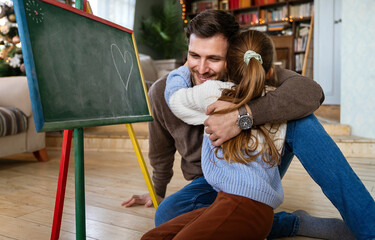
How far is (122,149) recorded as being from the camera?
3.09m

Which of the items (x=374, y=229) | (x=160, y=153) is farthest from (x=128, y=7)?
(x=374, y=229)

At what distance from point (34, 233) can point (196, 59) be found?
33.0 inches

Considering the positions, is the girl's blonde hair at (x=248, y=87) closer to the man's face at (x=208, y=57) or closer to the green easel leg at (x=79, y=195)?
the man's face at (x=208, y=57)

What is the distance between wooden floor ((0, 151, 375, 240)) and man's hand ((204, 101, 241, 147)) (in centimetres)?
50

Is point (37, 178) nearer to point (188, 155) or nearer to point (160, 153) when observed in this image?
point (160, 153)

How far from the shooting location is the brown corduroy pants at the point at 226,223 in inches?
28.0

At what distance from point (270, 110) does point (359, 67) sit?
88.2 inches

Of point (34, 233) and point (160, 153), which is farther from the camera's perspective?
point (160, 153)

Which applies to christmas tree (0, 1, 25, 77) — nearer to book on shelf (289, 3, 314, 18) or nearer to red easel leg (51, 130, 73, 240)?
red easel leg (51, 130, 73, 240)

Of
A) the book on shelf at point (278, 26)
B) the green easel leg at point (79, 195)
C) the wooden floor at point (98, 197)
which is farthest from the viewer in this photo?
the book on shelf at point (278, 26)

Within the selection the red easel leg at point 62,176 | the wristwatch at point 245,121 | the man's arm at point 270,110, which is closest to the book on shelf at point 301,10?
the man's arm at point 270,110

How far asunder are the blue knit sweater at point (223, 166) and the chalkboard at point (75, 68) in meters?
0.16

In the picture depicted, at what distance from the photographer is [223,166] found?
81 centimetres

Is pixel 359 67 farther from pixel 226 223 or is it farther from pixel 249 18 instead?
pixel 249 18
